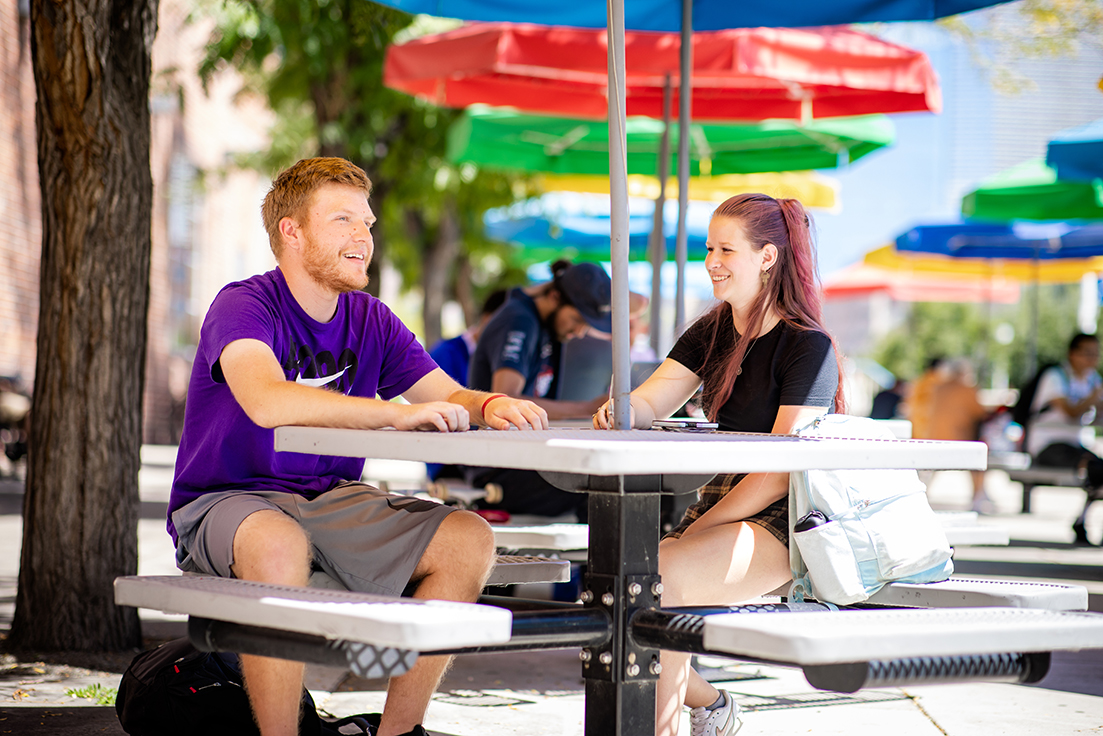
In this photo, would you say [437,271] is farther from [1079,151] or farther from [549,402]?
[549,402]

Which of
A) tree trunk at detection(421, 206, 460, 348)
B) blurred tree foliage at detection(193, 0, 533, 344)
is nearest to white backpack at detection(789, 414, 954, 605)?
Answer: blurred tree foliage at detection(193, 0, 533, 344)

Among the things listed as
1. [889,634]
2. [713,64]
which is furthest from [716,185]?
[889,634]

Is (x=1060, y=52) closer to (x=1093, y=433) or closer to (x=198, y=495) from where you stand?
(x=1093, y=433)

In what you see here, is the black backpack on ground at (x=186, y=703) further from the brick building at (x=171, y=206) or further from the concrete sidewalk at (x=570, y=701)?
the brick building at (x=171, y=206)

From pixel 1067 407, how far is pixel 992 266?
7.35 metres

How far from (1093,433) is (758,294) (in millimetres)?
7878

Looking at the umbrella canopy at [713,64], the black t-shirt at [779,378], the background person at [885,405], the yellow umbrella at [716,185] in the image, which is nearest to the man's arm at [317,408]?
the black t-shirt at [779,378]

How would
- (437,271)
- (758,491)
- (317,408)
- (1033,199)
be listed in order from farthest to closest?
(437,271)
(1033,199)
(758,491)
(317,408)

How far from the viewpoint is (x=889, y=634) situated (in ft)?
6.54

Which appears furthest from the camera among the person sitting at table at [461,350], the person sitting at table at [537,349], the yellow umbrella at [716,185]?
the yellow umbrella at [716,185]

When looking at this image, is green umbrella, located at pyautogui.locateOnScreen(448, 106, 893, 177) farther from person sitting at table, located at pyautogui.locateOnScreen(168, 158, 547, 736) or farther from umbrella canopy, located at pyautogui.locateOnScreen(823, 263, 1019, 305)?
umbrella canopy, located at pyautogui.locateOnScreen(823, 263, 1019, 305)

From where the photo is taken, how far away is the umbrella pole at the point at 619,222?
2.79 metres

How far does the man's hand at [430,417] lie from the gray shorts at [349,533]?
1.40 ft

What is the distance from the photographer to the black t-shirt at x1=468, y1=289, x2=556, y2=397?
5.08 metres
